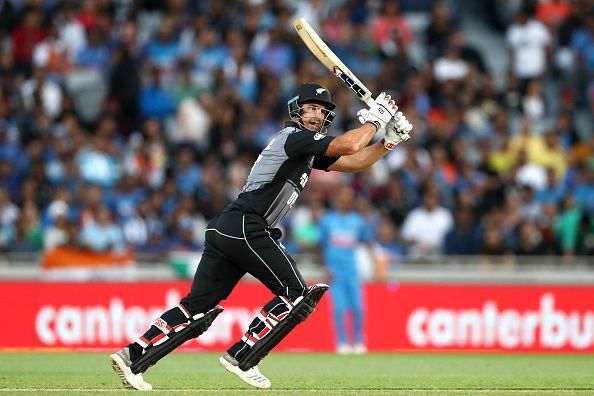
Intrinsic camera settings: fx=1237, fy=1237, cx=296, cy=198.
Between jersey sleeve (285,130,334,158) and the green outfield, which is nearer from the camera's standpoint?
jersey sleeve (285,130,334,158)

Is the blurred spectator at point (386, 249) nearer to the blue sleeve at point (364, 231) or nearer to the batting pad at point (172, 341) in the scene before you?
the blue sleeve at point (364, 231)

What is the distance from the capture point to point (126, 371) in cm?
903

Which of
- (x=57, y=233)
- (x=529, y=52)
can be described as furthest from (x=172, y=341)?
(x=529, y=52)

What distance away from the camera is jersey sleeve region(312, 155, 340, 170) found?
974 cm

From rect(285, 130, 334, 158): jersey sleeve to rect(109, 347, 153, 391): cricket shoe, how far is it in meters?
1.92

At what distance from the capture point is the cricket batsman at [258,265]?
9.16 m

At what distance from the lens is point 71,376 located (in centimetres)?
1063

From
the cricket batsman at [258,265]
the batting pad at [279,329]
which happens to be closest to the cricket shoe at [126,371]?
the cricket batsman at [258,265]

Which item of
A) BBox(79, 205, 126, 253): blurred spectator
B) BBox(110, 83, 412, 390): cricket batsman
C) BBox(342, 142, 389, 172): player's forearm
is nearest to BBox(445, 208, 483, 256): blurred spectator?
BBox(79, 205, 126, 253): blurred spectator

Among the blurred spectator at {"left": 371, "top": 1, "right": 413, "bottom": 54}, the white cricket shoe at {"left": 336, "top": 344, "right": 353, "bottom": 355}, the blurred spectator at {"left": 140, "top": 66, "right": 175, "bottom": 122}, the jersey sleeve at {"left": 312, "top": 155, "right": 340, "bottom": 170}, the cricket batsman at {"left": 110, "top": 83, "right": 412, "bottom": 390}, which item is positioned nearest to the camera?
the cricket batsman at {"left": 110, "top": 83, "right": 412, "bottom": 390}

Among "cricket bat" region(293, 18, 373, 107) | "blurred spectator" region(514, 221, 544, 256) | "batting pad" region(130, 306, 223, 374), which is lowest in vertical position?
"blurred spectator" region(514, 221, 544, 256)

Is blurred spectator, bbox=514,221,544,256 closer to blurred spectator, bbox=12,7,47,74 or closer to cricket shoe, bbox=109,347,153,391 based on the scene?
blurred spectator, bbox=12,7,47,74

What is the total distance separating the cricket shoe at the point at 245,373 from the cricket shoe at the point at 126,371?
0.60m

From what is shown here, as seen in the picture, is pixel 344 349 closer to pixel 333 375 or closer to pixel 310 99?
pixel 333 375
